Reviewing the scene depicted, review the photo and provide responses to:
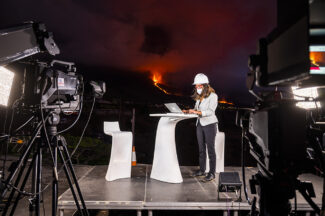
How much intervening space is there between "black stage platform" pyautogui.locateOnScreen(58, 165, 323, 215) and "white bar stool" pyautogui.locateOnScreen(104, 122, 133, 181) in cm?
11

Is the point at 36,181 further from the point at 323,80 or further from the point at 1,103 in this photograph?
the point at 323,80

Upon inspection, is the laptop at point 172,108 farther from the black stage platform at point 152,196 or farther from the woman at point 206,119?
the black stage platform at point 152,196

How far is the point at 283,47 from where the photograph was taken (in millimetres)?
1082

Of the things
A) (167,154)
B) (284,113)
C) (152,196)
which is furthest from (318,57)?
(167,154)

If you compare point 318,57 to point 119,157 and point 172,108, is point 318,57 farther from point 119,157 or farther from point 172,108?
point 119,157

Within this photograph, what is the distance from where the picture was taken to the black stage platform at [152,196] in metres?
2.38

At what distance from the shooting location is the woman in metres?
3.43

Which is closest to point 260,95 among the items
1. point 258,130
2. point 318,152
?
point 258,130

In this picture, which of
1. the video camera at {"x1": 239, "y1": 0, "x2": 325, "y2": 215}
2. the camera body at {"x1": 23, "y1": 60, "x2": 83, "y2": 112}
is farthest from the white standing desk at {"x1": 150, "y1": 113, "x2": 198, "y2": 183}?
the video camera at {"x1": 239, "y1": 0, "x2": 325, "y2": 215}

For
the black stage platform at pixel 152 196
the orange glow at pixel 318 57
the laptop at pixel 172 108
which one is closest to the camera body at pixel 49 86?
the black stage platform at pixel 152 196

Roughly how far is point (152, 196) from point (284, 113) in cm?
200

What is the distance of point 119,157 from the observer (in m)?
3.46

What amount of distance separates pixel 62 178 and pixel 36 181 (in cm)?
258

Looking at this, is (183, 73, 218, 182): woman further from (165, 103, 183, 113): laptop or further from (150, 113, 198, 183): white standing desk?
(150, 113, 198, 183): white standing desk
